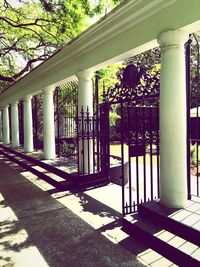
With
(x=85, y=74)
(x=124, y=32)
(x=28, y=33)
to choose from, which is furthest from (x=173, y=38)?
(x=28, y=33)

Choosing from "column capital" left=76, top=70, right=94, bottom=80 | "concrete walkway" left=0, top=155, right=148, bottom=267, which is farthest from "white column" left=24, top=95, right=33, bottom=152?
"concrete walkway" left=0, top=155, right=148, bottom=267

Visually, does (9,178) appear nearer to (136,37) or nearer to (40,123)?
(136,37)

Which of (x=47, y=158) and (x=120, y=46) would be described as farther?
(x=47, y=158)

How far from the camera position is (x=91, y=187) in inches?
297

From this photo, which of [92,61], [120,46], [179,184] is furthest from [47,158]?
[179,184]

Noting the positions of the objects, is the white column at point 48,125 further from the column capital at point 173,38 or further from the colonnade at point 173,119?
the column capital at point 173,38

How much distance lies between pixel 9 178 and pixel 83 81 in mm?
4474

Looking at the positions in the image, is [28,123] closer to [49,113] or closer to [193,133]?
[49,113]

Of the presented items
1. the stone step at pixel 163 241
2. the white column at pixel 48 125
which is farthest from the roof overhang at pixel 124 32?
the stone step at pixel 163 241

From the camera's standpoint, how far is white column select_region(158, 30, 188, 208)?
4430mm

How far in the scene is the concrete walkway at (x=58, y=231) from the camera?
12.2 feet

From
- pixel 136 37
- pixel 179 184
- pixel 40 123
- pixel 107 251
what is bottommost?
pixel 107 251

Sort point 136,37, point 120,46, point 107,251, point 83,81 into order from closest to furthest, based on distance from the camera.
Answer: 1. point 107,251
2. point 136,37
3. point 120,46
4. point 83,81

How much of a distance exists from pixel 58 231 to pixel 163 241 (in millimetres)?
1949
